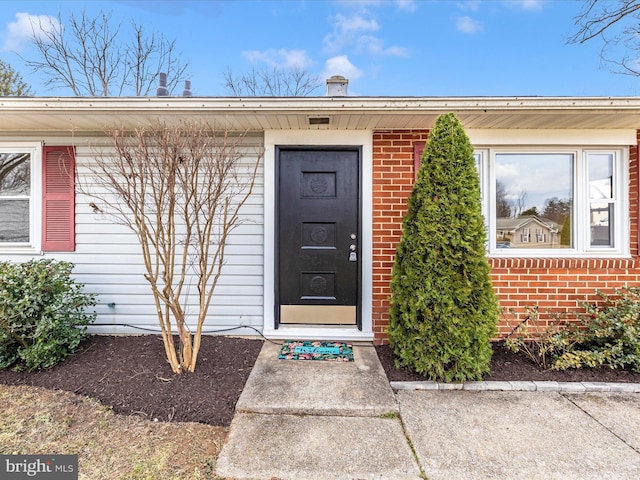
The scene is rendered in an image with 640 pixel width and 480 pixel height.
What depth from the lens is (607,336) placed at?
2.99 meters

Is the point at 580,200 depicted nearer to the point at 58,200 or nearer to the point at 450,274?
the point at 450,274

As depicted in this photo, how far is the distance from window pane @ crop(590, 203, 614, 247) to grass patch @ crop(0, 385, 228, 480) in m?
4.06

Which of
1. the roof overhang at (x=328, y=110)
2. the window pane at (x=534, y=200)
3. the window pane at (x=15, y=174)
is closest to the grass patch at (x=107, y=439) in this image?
the window pane at (x=15, y=174)

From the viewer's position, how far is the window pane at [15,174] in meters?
3.60

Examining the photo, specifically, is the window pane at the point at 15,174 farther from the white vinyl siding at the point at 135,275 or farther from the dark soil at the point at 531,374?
the dark soil at the point at 531,374

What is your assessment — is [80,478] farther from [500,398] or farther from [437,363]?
[500,398]

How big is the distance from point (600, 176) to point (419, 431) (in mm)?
3354

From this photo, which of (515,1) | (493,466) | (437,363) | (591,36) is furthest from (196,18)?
(493,466)

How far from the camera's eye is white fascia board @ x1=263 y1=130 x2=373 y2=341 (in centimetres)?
341

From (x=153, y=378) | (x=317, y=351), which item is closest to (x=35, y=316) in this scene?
(x=153, y=378)

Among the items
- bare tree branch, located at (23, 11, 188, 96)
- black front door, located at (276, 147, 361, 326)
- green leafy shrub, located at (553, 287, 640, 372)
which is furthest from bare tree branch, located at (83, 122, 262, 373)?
bare tree branch, located at (23, 11, 188, 96)

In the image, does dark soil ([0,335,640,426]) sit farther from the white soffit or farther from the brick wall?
the white soffit

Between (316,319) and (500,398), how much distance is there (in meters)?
1.82

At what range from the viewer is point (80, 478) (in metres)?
1.71
